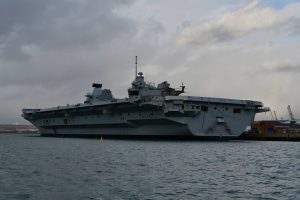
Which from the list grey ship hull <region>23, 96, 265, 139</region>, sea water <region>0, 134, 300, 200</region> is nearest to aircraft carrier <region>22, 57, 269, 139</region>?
grey ship hull <region>23, 96, 265, 139</region>

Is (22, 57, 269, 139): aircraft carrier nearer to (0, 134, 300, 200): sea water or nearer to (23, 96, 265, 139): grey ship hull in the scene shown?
(23, 96, 265, 139): grey ship hull

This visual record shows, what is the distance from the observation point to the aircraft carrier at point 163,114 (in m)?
51.0

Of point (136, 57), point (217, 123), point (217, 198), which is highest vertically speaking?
point (136, 57)

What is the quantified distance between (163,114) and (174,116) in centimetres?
126

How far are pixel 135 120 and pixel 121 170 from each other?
34.0 meters

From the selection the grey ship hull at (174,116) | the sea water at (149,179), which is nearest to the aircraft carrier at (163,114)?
the grey ship hull at (174,116)

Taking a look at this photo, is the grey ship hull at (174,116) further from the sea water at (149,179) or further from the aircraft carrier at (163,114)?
the sea water at (149,179)

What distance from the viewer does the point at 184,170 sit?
2320 cm

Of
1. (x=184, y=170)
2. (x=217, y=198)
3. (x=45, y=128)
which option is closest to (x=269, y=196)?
(x=217, y=198)

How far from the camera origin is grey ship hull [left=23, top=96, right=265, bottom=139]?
50.9m

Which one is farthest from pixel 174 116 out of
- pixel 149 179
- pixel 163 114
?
pixel 149 179

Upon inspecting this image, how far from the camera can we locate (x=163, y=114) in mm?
51750

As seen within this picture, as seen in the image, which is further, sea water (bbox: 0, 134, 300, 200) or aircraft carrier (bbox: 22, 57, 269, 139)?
aircraft carrier (bbox: 22, 57, 269, 139)

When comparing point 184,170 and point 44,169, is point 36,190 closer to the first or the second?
point 44,169
